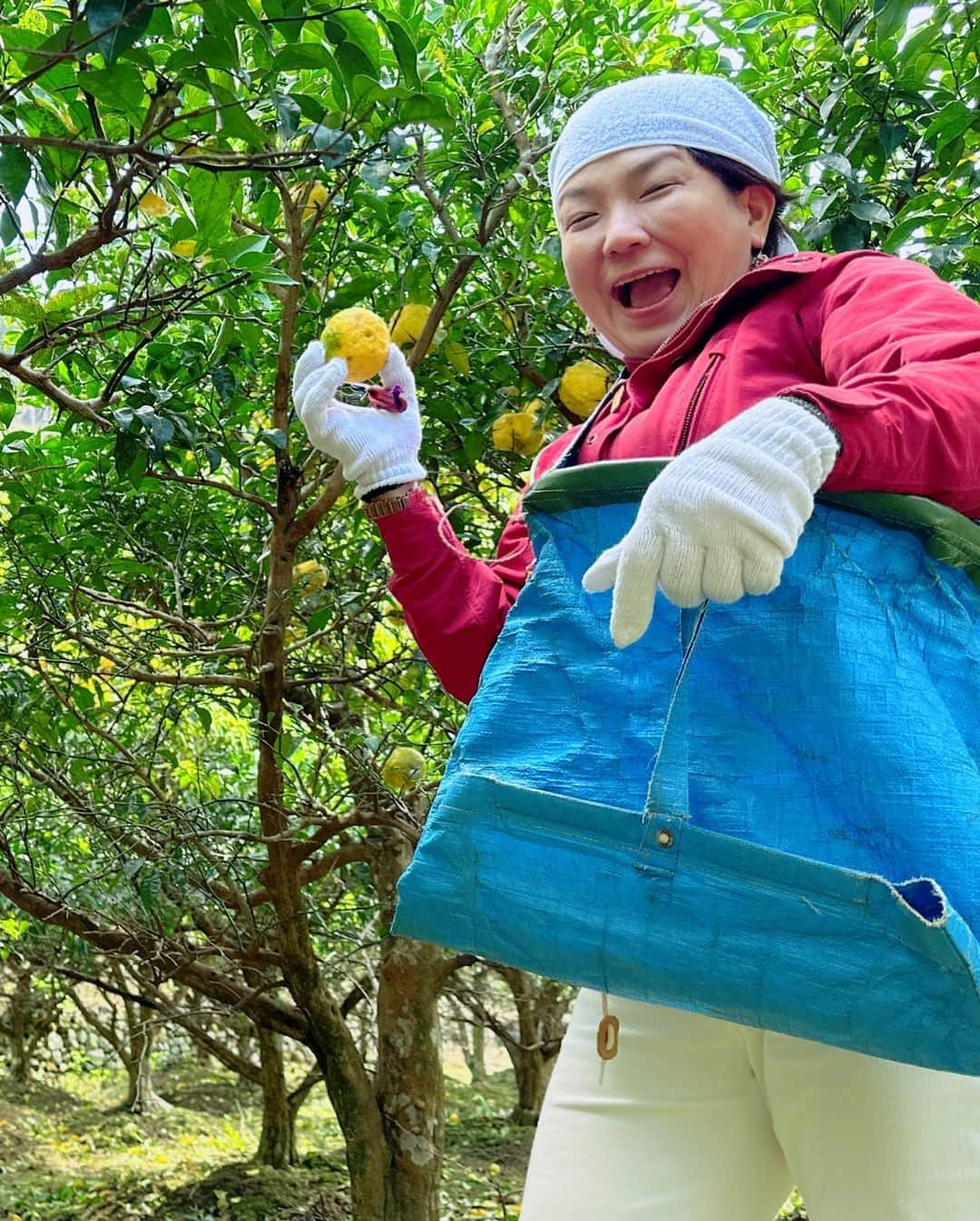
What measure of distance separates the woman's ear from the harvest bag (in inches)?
19.7

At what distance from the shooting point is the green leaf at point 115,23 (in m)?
1.17

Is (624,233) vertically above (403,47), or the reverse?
(403,47)

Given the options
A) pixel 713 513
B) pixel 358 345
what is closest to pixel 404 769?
pixel 358 345

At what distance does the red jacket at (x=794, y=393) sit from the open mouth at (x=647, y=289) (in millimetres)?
105

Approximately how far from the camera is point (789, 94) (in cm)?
225

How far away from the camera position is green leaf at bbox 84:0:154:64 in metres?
1.17

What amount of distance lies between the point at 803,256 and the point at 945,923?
0.65 meters

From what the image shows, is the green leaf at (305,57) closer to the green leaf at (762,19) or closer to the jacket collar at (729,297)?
the jacket collar at (729,297)

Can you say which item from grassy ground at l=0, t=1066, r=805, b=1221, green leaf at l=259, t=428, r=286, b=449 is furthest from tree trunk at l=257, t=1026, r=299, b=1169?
green leaf at l=259, t=428, r=286, b=449

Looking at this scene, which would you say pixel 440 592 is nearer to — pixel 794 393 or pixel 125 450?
pixel 794 393

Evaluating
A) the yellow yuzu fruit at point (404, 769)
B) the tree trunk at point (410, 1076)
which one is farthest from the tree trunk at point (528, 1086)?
the yellow yuzu fruit at point (404, 769)

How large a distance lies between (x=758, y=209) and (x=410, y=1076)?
276cm

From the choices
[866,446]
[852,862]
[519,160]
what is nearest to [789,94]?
[519,160]

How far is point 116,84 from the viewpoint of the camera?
1.40 meters
